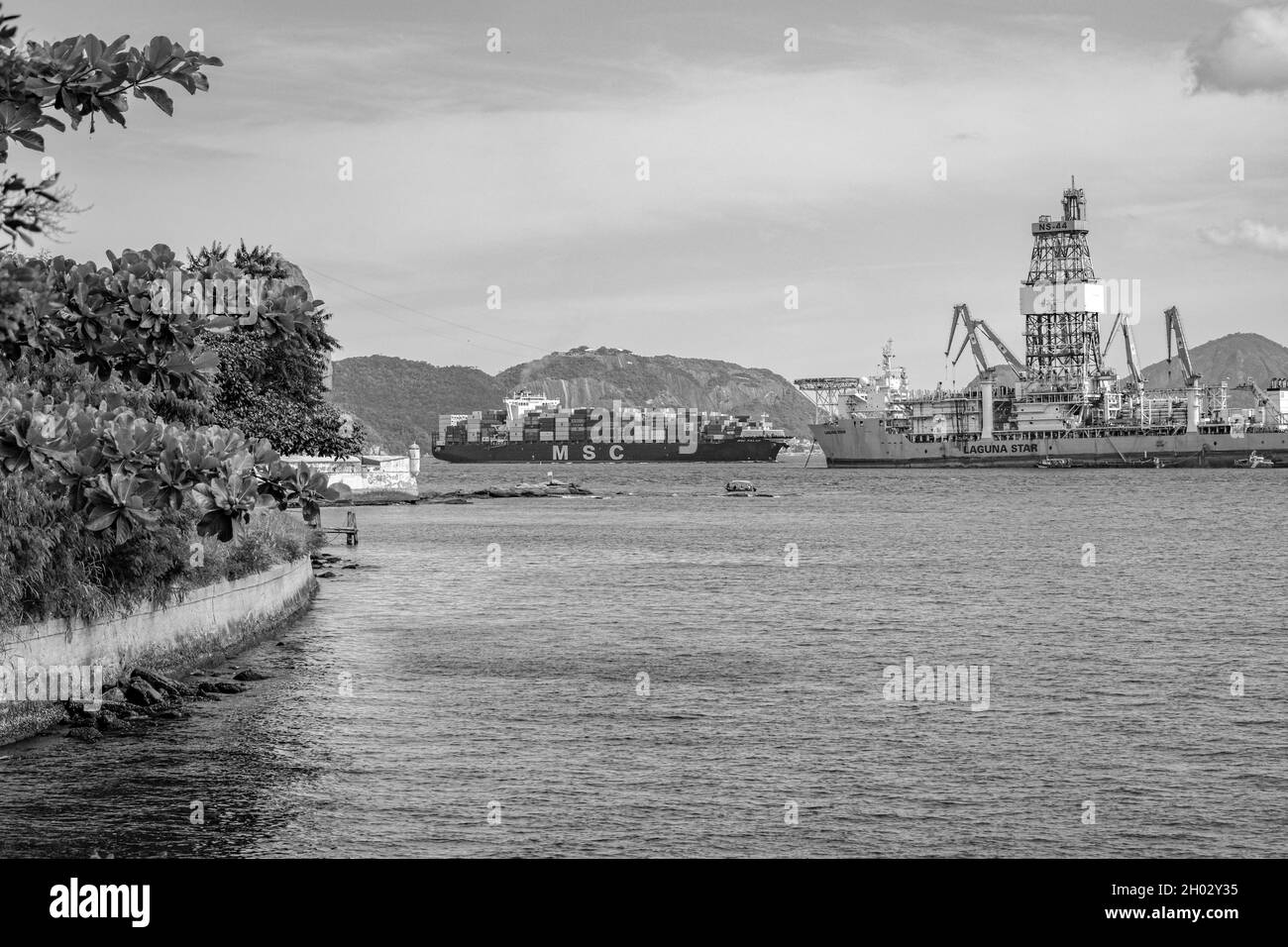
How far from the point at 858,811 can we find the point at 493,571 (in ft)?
122

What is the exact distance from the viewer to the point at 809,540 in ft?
243

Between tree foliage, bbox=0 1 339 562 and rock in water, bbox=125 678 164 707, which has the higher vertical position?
tree foliage, bbox=0 1 339 562

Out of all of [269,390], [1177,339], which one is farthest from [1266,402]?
[269,390]

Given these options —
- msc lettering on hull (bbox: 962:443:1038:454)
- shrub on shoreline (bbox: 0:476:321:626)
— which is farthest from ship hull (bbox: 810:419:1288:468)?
shrub on shoreline (bbox: 0:476:321:626)

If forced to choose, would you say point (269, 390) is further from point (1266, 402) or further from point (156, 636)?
point (1266, 402)

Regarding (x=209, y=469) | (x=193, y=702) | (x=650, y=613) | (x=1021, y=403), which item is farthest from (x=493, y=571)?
(x=1021, y=403)

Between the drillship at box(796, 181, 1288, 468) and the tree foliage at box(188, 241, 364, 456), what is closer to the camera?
the tree foliage at box(188, 241, 364, 456)

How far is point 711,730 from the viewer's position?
76.9 ft

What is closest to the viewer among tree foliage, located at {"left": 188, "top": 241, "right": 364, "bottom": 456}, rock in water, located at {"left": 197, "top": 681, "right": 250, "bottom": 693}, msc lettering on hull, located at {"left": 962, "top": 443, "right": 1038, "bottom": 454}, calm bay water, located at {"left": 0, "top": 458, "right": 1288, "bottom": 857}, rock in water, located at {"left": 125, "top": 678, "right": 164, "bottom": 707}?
calm bay water, located at {"left": 0, "top": 458, "right": 1288, "bottom": 857}

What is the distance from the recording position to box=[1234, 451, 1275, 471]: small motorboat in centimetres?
18238

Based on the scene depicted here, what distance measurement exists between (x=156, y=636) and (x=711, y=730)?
10498 millimetres

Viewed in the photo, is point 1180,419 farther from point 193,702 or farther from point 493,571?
point 193,702

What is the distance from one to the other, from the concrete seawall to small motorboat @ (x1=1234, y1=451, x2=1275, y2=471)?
169561 millimetres

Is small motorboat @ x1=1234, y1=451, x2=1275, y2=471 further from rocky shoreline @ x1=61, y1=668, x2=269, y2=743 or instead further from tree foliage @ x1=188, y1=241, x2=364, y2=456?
rocky shoreline @ x1=61, y1=668, x2=269, y2=743
